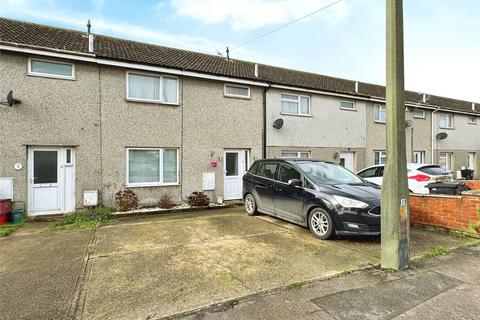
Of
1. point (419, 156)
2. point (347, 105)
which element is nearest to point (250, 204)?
point (347, 105)

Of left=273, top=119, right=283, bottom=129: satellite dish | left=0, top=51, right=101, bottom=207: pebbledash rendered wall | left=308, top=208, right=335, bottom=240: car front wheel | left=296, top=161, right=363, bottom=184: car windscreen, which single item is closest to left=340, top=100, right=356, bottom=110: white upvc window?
left=273, top=119, right=283, bottom=129: satellite dish

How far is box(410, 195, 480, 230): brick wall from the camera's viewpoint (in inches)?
222

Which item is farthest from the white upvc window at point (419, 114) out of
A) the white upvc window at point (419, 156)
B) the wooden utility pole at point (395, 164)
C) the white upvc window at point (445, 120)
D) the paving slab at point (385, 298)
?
the paving slab at point (385, 298)

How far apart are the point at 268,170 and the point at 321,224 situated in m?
2.23

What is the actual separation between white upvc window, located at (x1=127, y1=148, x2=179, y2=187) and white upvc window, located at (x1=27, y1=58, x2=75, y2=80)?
2718mm

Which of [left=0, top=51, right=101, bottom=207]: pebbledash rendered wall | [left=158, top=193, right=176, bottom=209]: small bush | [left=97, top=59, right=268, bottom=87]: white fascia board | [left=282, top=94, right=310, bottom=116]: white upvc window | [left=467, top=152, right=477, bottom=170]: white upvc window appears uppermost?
[left=97, top=59, right=268, bottom=87]: white fascia board

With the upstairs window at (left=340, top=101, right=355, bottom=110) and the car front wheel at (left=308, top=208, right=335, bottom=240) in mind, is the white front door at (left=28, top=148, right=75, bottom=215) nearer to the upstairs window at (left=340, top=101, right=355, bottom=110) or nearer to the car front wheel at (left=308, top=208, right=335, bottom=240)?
the car front wheel at (left=308, top=208, right=335, bottom=240)

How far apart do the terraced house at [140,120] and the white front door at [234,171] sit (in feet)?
0.13

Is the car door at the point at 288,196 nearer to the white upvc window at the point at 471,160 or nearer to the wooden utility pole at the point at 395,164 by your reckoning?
the wooden utility pole at the point at 395,164

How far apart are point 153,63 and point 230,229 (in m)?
5.91

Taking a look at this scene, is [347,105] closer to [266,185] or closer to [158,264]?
[266,185]

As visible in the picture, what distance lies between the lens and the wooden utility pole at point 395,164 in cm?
395

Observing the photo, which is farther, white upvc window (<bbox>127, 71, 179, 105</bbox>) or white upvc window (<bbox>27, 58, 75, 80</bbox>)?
white upvc window (<bbox>127, 71, 179, 105</bbox>)

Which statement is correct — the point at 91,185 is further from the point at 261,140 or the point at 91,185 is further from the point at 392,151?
the point at 392,151
